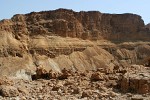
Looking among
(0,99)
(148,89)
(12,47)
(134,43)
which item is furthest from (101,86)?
(134,43)

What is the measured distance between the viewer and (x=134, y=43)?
8869 centimetres

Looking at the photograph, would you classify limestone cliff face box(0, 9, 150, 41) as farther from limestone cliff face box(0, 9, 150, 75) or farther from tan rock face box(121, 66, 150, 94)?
tan rock face box(121, 66, 150, 94)

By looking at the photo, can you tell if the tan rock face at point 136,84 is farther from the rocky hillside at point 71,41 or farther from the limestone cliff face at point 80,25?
the limestone cliff face at point 80,25

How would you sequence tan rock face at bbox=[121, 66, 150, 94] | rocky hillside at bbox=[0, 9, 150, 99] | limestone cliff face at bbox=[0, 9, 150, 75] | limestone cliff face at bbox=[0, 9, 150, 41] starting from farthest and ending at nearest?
limestone cliff face at bbox=[0, 9, 150, 41] < limestone cliff face at bbox=[0, 9, 150, 75] < rocky hillside at bbox=[0, 9, 150, 99] < tan rock face at bbox=[121, 66, 150, 94]

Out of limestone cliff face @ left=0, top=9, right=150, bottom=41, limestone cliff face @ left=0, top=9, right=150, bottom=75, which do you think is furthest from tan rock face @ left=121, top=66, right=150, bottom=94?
limestone cliff face @ left=0, top=9, right=150, bottom=41

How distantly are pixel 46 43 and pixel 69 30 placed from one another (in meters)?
8.23

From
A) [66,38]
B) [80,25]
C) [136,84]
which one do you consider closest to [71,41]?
[66,38]

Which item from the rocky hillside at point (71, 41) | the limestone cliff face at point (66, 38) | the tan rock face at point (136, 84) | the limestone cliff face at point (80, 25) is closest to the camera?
the tan rock face at point (136, 84)

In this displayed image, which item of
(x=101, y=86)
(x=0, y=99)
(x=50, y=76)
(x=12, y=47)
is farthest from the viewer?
(x=12, y=47)

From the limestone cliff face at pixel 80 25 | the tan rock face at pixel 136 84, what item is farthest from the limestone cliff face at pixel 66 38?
the tan rock face at pixel 136 84

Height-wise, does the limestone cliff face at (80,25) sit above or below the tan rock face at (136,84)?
above

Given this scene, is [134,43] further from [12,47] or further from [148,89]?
[148,89]

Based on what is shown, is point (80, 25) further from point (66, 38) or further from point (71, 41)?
point (71, 41)

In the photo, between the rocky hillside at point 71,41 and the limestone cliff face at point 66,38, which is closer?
the rocky hillside at point 71,41
